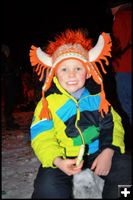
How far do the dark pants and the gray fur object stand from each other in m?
0.32

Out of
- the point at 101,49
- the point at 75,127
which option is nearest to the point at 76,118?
the point at 75,127

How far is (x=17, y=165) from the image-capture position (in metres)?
4.34

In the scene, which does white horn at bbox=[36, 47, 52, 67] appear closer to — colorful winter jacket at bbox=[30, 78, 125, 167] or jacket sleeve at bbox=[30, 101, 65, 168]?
colorful winter jacket at bbox=[30, 78, 125, 167]

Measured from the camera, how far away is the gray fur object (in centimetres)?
302

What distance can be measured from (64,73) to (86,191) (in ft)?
3.62

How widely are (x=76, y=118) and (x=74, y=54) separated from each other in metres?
0.55

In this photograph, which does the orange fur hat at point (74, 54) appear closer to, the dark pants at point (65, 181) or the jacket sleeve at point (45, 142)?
the jacket sleeve at point (45, 142)

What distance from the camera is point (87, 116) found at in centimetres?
291

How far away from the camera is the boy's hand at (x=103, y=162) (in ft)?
8.79

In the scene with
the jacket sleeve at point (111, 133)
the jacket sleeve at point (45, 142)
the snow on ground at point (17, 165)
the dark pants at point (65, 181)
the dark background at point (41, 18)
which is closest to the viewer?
the dark pants at point (65, 181)

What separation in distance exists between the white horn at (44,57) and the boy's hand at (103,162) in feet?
3.05

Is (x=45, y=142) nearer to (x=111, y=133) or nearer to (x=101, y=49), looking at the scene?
(x=111, y=133)

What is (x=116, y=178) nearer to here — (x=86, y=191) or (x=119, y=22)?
(x=86, y=191)

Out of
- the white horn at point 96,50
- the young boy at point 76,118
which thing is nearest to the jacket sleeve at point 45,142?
the young boy at point 76,118
